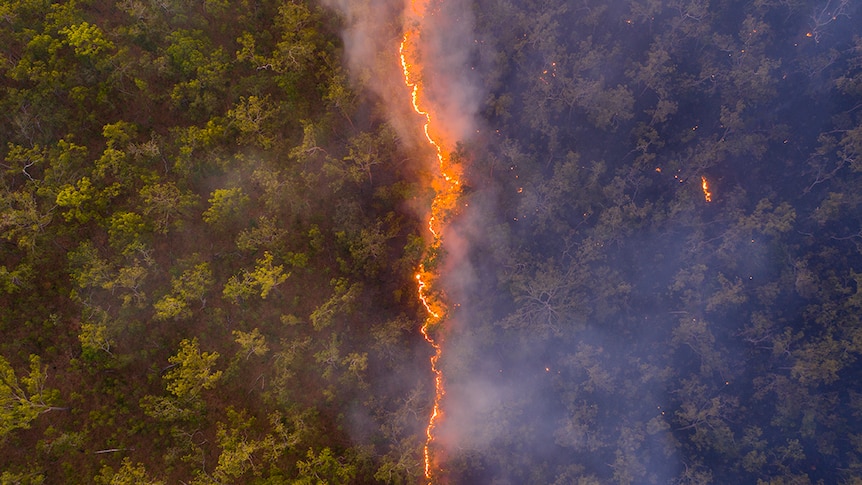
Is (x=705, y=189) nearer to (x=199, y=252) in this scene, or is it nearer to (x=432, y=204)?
(x=432, y=204)

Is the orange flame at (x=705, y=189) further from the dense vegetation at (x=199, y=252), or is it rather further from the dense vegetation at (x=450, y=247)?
the dense vegetation at (x=199, y=252)

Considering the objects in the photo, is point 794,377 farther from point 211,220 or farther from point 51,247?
point 51,247

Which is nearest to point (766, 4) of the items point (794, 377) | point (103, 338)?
point (794, 377)

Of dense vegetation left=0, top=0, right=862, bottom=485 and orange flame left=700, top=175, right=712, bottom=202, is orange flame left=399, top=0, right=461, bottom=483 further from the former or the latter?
orange flame left=700, top=175, right=712, bottom=202

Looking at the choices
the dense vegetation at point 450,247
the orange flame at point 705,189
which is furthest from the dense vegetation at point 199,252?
the orange flame at point 705,189

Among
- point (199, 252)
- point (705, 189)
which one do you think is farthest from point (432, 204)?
point (705, 189)

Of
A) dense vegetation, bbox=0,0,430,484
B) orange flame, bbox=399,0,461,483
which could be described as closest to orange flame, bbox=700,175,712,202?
orange flame, bbox=399,0,461,483
